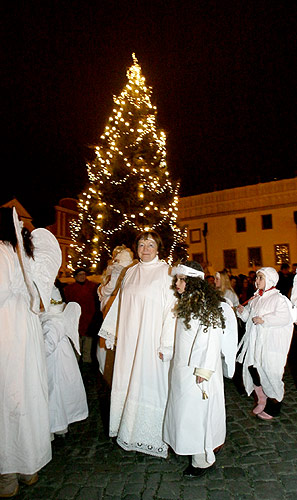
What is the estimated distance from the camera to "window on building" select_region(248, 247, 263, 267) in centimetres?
2997

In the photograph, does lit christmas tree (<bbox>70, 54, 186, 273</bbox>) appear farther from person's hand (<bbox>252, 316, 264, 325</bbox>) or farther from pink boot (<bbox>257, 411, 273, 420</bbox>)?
pink boot (<bbox>257, 411, 273, 420</bbox>)

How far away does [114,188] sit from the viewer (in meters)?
13.2

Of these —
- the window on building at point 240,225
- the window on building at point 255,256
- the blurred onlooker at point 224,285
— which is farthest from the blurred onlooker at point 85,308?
the window on building at point 240,225

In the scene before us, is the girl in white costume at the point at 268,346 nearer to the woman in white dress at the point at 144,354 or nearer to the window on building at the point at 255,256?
→ the woman in white dress at the point at 144,354

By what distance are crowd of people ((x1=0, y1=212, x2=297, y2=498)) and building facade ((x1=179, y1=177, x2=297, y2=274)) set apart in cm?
2342

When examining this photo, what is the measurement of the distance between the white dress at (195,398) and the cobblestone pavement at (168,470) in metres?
0.31

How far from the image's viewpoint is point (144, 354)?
411cm

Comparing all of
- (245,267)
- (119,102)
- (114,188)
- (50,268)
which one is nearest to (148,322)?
(50,268)

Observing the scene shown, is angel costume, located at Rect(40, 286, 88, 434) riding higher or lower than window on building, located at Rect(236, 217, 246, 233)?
lower

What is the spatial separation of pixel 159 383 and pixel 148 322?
716 millimetres

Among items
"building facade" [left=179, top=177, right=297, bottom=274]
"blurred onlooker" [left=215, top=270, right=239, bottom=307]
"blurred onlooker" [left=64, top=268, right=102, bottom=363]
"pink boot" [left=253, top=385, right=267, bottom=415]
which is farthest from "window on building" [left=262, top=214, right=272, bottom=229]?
"pink boot" [left=253, top=385, right=267, bottom=415]

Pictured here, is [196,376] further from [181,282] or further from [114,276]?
[114,276]

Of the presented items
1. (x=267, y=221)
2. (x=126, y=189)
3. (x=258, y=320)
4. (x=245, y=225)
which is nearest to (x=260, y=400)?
(x=258, y=320)

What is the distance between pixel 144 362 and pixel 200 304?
1096 millimetres
